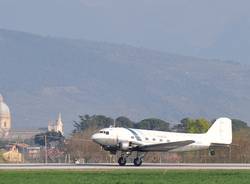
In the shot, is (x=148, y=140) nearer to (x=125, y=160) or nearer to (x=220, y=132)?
(x=125, y=160)

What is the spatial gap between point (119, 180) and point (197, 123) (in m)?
91.1

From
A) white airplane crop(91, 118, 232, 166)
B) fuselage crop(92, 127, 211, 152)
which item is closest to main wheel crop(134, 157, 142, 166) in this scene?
white airplane crop(91, 118, 232, 166)

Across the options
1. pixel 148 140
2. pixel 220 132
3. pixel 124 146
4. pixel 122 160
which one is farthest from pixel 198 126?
pixel 122 160

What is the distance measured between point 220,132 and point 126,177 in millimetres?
31028

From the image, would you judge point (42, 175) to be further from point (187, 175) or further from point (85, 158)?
point (85, 158)

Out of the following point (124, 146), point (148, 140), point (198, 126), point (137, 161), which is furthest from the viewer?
Result: point (198, 126)

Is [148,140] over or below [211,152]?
over

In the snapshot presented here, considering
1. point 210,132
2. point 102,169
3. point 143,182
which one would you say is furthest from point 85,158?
point 143,182

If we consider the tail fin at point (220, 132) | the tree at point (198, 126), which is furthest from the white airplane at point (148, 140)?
the tree at point (198, 126)

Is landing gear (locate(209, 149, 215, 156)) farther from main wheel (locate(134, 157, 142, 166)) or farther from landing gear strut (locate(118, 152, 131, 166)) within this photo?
main wheel (locate(134, 157, 142, 166))

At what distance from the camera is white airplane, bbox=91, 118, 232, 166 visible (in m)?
93.1

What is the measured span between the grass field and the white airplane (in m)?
14.4

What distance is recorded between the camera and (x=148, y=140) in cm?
9519

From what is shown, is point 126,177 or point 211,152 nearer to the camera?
point 126,177
